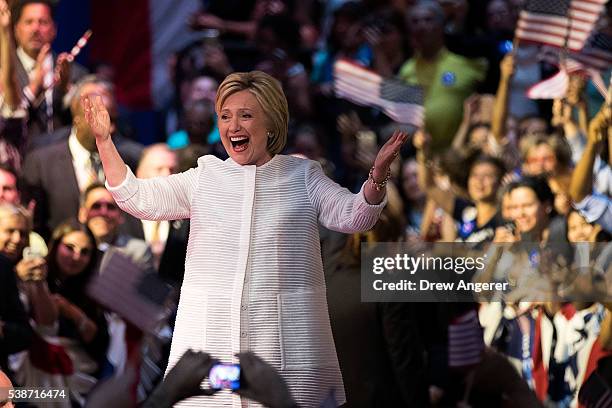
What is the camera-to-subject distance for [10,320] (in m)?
6.29

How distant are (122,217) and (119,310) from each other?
1.07 meters

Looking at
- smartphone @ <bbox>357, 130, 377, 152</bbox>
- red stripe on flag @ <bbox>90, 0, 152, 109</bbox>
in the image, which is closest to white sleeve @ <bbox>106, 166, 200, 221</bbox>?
smartphone @ <bbox>357, 130, 377, 152</bbox>

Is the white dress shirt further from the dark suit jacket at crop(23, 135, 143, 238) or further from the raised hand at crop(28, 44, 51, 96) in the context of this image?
the raised hand at crop(28, 44, 51, 96)

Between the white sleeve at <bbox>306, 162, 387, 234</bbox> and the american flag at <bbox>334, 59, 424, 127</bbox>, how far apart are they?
13.2ft

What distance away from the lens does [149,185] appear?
4.63 m

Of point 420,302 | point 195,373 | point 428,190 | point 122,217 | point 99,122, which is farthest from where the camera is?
point 428,190

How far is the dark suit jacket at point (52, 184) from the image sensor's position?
7.40 meters

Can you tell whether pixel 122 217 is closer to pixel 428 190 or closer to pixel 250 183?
pixel 428 190

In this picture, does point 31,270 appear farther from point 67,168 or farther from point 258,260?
point 258,260

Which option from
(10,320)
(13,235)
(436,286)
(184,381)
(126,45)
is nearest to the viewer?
(184,381)

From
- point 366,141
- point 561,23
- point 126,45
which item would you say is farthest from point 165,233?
point 126,45

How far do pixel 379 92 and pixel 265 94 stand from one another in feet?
14.0

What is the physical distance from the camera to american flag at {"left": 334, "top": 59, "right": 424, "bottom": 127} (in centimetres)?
872

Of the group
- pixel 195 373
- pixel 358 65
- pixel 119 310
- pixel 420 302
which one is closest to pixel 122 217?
pixel 119 310
